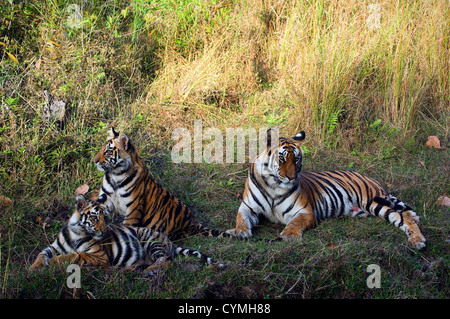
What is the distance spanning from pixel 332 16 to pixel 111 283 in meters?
5.39

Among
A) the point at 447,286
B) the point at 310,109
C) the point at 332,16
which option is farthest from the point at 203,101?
the point at 447,286

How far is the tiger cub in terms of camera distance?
11.6ft

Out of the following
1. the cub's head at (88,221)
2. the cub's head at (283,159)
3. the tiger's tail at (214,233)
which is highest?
the cub's head at (283,159)

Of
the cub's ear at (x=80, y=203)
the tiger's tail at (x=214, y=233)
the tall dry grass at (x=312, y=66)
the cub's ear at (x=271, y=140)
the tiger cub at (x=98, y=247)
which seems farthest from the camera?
the tall dry grass at (x=312, y=66)

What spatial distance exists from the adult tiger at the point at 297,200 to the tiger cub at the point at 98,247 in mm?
954

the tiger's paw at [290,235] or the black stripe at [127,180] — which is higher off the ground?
the black stripe at [127,180]

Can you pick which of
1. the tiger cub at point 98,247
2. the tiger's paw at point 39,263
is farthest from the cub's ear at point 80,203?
the tiger's paw at point 39,263

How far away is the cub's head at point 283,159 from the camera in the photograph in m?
4.54

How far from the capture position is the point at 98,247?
366 centimetres

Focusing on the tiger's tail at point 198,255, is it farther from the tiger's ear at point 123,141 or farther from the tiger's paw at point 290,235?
the tiger's ear at point 123,141

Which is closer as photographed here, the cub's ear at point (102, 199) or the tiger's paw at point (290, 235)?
the cub's ear at point (102, 199)

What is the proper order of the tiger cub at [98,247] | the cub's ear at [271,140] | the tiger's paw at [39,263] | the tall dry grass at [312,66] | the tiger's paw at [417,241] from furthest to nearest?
the tall dry grass at [312,66] < the cub's ear at [271,140] < the tiger's paw at [417,241] < the tiger cub at [98,247] < the tiger's paw at [39,263]

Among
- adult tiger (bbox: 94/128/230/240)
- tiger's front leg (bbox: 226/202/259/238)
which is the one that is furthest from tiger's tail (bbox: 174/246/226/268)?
tiger's front leg (bbox: 226/202/259/238)

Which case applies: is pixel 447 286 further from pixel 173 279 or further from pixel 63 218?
pixel 63 218
